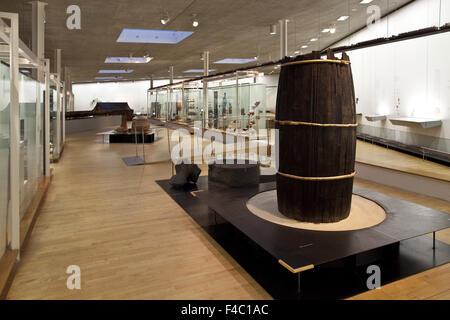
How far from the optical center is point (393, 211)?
12.2ft

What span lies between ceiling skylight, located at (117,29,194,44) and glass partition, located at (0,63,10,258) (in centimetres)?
869

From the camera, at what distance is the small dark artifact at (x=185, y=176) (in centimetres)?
630

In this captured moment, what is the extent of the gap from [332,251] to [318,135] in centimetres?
113

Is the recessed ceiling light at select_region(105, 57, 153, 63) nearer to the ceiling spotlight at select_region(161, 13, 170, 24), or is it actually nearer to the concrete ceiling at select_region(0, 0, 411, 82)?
the concrete ceiling at select_region(0, 0, 411, 82)

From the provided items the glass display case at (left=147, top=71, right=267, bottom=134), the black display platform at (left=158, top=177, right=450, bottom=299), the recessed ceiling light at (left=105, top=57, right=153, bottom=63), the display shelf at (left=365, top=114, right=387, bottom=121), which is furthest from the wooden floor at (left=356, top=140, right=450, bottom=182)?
the recessed ceiling light at (left=105, top=57, right=153, bottom=63)

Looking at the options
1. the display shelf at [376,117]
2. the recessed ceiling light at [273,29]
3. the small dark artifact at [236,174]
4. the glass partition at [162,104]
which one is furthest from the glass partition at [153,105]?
the small dark artifact at [236,174]

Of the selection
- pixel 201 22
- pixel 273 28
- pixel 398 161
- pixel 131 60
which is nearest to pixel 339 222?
pixel 398 161

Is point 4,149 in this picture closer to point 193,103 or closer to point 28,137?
point 28,137

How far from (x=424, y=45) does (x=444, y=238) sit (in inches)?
193

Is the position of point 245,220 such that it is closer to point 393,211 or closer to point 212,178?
point 393,211

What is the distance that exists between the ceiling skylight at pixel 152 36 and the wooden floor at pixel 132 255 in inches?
274
